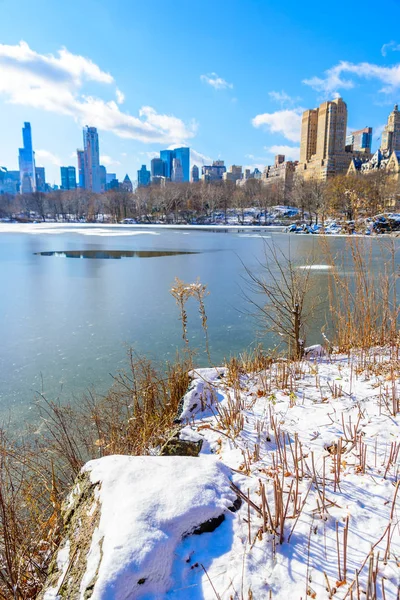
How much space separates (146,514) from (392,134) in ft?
359

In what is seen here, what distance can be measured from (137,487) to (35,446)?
7.60 feet

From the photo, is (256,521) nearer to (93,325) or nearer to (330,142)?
(93,325)

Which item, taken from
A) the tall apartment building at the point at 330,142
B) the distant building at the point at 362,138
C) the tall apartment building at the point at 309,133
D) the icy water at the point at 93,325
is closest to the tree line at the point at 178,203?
the tall apartment building at the point at 330,142

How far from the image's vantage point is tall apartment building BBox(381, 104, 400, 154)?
9150cm

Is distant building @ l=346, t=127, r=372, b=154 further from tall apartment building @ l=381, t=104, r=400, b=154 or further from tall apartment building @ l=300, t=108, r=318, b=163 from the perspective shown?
tall apartment building @ l=381, t=104, r=400, b=154

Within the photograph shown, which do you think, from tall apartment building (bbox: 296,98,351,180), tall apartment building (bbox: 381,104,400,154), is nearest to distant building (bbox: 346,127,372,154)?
tall apartment building (bbox: 296,98,351,180)

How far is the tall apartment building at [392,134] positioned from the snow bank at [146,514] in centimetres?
10422

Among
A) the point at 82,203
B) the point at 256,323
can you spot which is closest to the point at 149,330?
the point at 256,323

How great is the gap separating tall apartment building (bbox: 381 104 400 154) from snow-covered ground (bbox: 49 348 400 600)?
340ft

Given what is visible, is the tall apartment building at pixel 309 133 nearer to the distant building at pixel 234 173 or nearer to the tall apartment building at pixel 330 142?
the tall apartment building at pixel 330 142

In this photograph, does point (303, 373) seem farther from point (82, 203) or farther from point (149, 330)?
point (82, 203)

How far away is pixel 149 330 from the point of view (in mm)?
7195

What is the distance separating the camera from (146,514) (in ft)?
5.45

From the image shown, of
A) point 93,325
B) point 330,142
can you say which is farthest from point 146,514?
point 330,142
